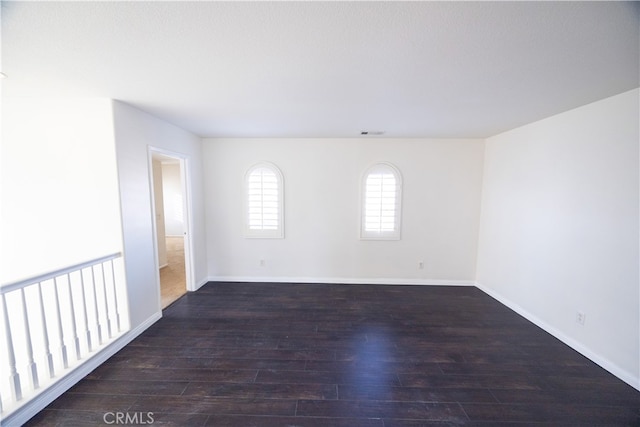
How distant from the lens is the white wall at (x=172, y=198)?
8156 millimetres

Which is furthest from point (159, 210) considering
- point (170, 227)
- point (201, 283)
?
point (170, 227)

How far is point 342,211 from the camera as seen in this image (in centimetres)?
396

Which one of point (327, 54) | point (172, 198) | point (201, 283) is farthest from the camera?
point (172, 198)

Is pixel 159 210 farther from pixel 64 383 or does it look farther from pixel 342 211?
pixel 342 211

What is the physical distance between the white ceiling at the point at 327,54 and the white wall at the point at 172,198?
6.46 m

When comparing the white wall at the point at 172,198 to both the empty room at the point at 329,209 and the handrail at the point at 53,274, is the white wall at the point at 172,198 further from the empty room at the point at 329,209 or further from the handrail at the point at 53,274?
the handrail at the point at 53,274

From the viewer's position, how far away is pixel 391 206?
A: 3.92 m

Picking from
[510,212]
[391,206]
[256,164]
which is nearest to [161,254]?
[256,164]

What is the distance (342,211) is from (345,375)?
2406 mm

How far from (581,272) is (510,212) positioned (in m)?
1.11

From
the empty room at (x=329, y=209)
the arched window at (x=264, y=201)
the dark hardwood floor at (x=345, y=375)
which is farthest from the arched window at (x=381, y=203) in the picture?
the arched window at (x=264, y=201)

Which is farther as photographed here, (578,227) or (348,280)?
(348,280)

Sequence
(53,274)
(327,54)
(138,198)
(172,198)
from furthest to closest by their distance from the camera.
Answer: (172,198) → (138,198) → (53,274) → (327,54)

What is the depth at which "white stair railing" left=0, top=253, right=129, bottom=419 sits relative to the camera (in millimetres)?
1639
